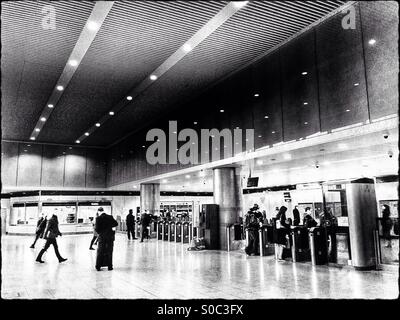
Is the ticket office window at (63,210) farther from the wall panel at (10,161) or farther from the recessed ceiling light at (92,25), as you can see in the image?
the recessed ceiling light at (92,25)

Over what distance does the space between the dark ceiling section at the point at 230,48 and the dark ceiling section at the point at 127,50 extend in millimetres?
506

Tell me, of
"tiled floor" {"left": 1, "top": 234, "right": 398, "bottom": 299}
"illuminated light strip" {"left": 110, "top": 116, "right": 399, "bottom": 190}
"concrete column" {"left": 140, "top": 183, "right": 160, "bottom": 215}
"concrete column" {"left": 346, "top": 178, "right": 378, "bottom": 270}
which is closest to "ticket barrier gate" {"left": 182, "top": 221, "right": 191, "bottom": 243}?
"illuminated light strip" {"left": 110, "top": 116, "right": 399, "bottom": 190}

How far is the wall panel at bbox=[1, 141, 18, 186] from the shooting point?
1964cm

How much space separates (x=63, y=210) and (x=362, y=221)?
790 inches

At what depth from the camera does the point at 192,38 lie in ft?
28.7

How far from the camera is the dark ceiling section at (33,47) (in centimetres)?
746

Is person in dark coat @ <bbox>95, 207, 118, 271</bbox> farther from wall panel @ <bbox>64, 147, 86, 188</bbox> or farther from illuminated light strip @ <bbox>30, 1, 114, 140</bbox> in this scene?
wall panel @ <bbox>64, 147, 86, 188</bbox>

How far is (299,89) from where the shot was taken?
9023mm

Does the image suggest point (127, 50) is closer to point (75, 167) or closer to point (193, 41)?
point (193, 41)

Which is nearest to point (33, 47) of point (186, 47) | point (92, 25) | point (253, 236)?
point (92, 25)

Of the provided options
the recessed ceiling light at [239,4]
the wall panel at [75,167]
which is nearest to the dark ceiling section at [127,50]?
the recessed ceiling light at [239,4]
